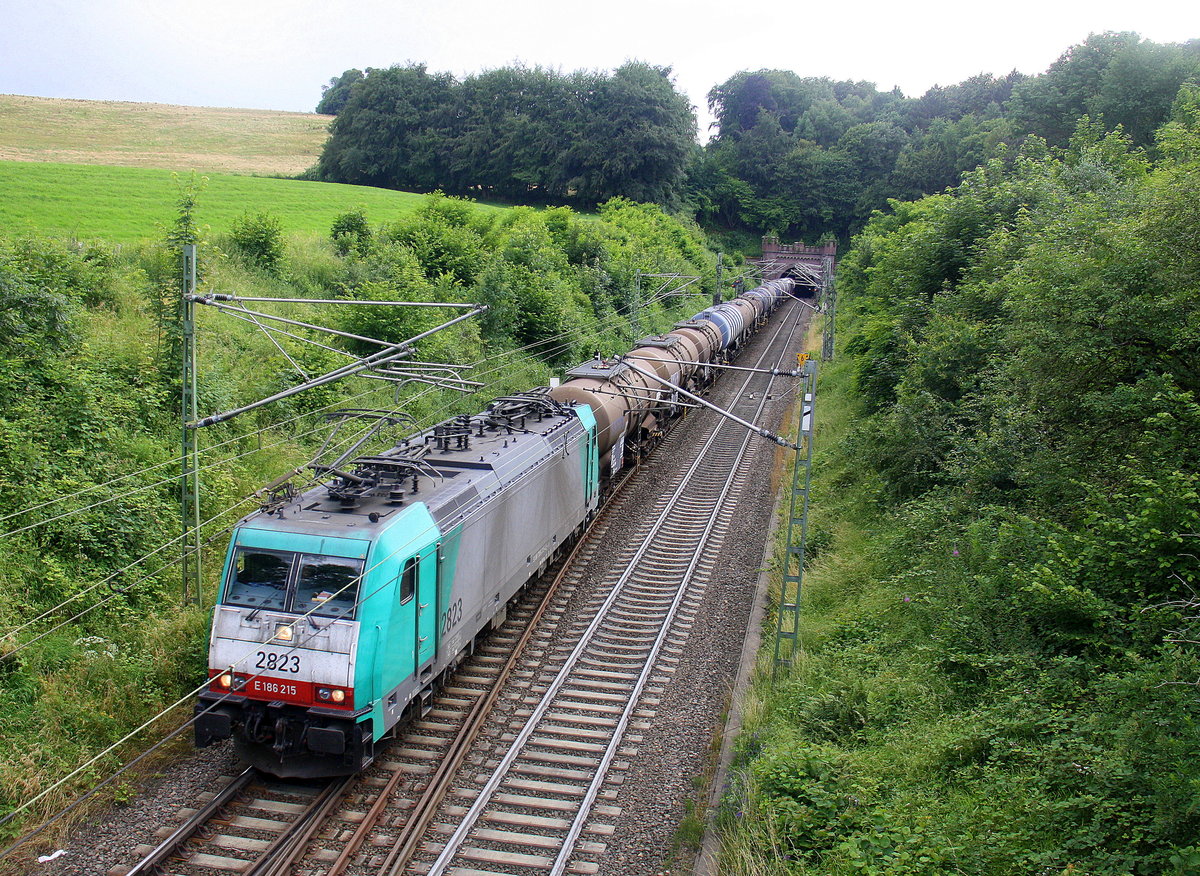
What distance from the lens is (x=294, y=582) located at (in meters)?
9.65

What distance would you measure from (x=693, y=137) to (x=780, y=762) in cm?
7088

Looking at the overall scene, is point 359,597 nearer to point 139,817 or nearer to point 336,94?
point 139,817

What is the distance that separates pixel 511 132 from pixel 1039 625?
208 ft

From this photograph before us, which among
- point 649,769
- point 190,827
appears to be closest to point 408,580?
point 190,827

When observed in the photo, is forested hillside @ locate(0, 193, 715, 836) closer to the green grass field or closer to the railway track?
the railway track

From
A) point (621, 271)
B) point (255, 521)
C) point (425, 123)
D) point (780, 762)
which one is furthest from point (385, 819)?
point (425, 123)

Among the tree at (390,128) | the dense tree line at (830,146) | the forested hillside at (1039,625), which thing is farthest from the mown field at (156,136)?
the forested hillside at (1039,625)

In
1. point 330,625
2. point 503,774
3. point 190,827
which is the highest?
point 330,625

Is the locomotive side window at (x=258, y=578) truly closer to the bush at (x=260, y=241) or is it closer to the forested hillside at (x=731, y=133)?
the bush at (x=260, y=241)

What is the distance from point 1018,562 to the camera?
11.6m

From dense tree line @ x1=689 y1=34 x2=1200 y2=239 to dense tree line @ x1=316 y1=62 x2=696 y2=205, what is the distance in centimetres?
2048

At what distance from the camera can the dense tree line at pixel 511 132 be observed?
64.9 m

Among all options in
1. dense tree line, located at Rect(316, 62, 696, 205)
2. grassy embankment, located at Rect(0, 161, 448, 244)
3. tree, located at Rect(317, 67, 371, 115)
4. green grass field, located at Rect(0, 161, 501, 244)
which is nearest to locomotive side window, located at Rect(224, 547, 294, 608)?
grassy embankment, located at Rect(0, 161, 448, 244)

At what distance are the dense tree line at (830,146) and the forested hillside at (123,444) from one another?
46257 millimetres
